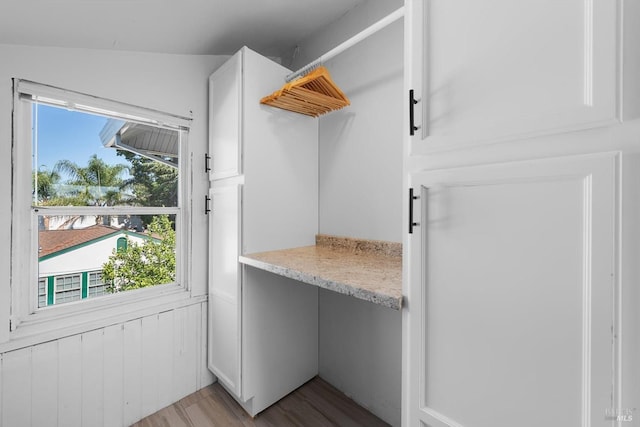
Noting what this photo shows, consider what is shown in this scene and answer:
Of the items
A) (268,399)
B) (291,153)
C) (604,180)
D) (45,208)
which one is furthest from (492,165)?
(45,208)

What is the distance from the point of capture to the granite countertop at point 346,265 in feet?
3.37

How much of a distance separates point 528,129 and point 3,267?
216 cm

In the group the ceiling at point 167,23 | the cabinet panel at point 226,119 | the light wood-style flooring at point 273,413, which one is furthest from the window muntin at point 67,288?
the ceiling at point 167,23

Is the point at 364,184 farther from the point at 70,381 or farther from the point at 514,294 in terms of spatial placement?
the point at 70,381

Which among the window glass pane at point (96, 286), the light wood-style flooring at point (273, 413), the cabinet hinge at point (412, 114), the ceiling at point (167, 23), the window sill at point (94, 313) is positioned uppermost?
the ceiling at point (167, 23)

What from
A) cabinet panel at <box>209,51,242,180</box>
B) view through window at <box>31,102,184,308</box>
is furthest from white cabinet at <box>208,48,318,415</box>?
view through window at <box>31,102,184,308</box>

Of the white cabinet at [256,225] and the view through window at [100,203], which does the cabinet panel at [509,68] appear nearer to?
the white cabinet at [256,225]

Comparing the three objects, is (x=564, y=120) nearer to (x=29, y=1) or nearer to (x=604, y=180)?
(x=604, y=180)

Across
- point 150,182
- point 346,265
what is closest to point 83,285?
point 150,182

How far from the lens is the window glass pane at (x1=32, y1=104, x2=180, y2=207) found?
1.56 meters

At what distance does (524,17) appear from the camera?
2.24ft

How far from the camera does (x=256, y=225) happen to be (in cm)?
182

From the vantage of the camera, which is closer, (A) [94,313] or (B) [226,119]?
(A) [94,313]

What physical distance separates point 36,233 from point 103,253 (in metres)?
0.34
